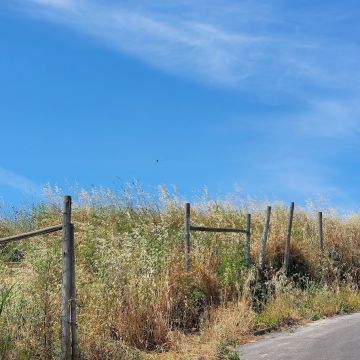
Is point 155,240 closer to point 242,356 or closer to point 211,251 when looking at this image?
point 211,251

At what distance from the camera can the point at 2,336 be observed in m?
7.75

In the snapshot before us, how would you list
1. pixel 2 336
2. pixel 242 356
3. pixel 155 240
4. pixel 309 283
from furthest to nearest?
pixel 309 283
pixel 155 240
pixel 242 356
pixel 2 336

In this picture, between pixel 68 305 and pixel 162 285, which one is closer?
pixel 68 305

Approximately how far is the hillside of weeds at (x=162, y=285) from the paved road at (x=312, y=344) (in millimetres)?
468

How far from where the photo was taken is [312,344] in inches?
399

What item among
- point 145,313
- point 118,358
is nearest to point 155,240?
point 145,313

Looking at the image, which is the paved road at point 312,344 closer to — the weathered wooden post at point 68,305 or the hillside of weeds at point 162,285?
the hillside of weeds at point 162,285

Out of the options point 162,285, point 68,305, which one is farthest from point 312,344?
point 68,305

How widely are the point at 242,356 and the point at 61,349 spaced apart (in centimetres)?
305

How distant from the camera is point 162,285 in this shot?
1117cm

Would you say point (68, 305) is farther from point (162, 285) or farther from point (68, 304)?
point (162, 285)

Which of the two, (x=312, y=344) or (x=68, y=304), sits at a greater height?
(x=68, y=304)

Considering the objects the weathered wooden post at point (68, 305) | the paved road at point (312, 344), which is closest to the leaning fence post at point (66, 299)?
the weathered wooden post at point (68, 305)

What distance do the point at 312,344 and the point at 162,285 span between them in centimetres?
284
